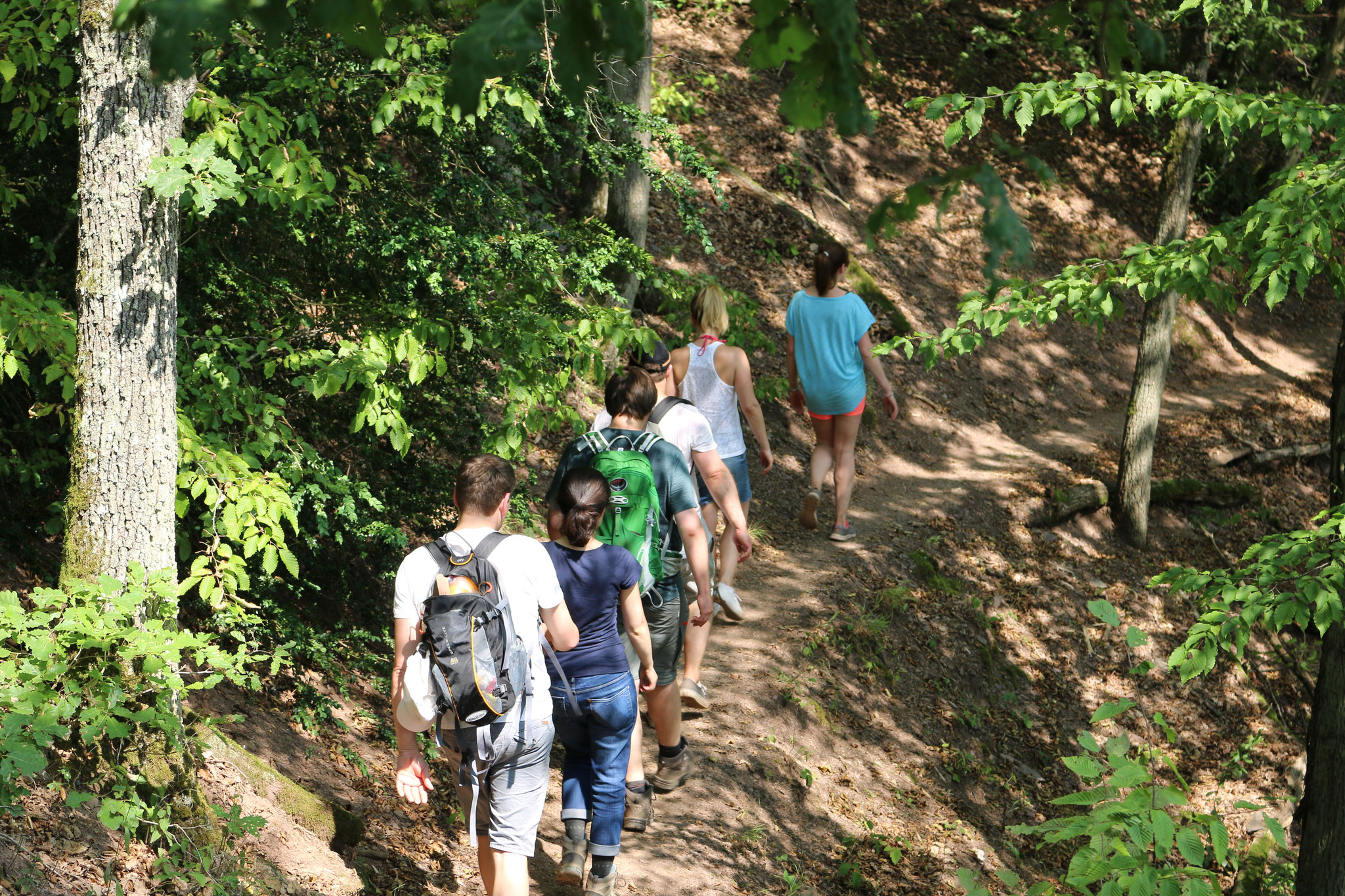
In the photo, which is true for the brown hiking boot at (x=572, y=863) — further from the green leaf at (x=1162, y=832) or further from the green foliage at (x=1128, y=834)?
the green leaf at (x=1162, y=832)

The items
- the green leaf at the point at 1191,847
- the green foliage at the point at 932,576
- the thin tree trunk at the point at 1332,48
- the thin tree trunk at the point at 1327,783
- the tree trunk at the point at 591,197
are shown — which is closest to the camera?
the green leaf at the point at 1191,847

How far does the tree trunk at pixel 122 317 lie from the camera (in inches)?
150

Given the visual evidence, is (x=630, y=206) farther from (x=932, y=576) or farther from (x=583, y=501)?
(x=583, y=501)

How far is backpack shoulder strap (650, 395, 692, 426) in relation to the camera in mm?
5051

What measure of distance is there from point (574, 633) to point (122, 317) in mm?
2110

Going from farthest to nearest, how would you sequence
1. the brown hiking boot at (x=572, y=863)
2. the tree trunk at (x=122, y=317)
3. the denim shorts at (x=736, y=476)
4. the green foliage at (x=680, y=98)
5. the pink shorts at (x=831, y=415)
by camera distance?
the green foliage at (x=680, y=98) → the pink shorts at (x=831, y=415) → the denim shorts at (x=736, y=476) → the brown hiking boot at (x=572, y=863) → the tree trunk at (x=122, y=317)

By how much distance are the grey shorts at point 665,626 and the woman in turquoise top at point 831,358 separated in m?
2.91

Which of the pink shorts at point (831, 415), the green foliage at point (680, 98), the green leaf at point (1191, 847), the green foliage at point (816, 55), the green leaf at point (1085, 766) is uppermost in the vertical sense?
the green foliage at point (680, 98)

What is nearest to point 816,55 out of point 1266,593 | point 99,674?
point 99,674

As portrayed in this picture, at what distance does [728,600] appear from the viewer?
6836 mm

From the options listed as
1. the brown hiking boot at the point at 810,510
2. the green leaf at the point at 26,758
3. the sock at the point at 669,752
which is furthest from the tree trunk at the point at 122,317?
the brown hiking boot at the point at 810,510

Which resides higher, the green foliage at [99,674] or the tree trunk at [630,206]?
the tree trunk at [630,206]

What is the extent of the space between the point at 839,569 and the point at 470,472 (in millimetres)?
5138

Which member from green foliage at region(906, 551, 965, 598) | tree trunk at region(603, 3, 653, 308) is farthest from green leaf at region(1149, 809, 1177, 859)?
tree trunk at region(603, 3, 653, 308)
